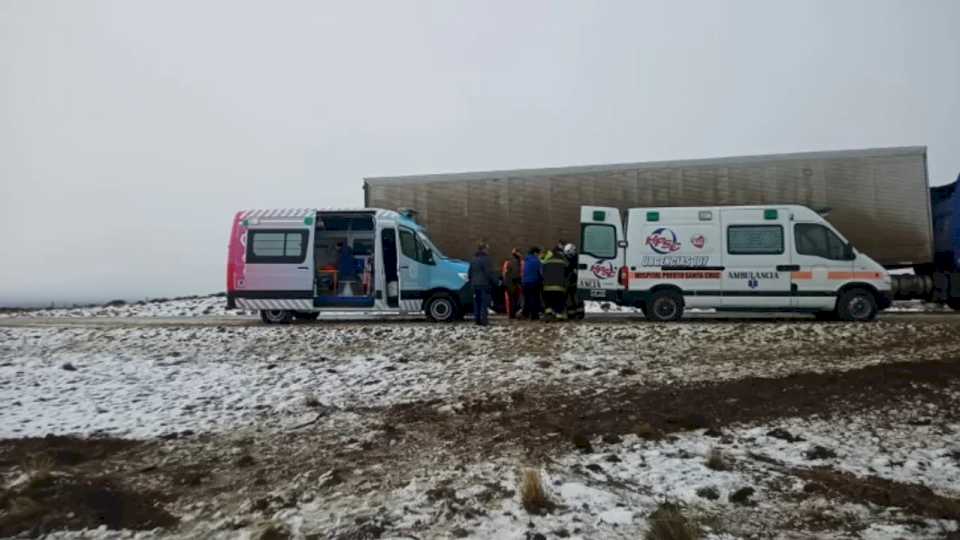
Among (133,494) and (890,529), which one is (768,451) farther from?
(133,494)

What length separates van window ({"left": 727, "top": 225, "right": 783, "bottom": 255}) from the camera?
13172mm

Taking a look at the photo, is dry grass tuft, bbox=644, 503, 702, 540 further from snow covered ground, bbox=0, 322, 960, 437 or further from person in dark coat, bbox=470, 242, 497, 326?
person in dark coat, bbox=470, 242, 497, 326

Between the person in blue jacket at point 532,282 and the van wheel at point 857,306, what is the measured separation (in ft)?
20.6

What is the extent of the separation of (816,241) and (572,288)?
5.18 meters

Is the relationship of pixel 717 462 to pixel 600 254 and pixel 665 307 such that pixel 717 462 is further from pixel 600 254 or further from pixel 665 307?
pixel 600 254

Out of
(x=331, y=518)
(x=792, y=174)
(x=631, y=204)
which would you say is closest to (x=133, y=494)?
(x=331, y=518)

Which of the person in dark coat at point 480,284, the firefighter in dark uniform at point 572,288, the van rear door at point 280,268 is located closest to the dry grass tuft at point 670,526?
the person in dark coat at point 480,284

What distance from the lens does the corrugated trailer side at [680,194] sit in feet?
49.1

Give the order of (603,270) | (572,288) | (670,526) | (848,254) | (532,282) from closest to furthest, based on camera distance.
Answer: (670,526), (848,254), (603,270), (532,282), (572,288)

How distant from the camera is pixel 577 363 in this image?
9297mm

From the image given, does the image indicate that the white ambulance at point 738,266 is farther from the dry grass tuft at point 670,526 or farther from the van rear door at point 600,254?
the dry grass tuft at point 670,526

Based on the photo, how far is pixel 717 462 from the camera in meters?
5.50

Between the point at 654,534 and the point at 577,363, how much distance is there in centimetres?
500

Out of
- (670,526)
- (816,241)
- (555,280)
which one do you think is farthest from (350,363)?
(816,241)
